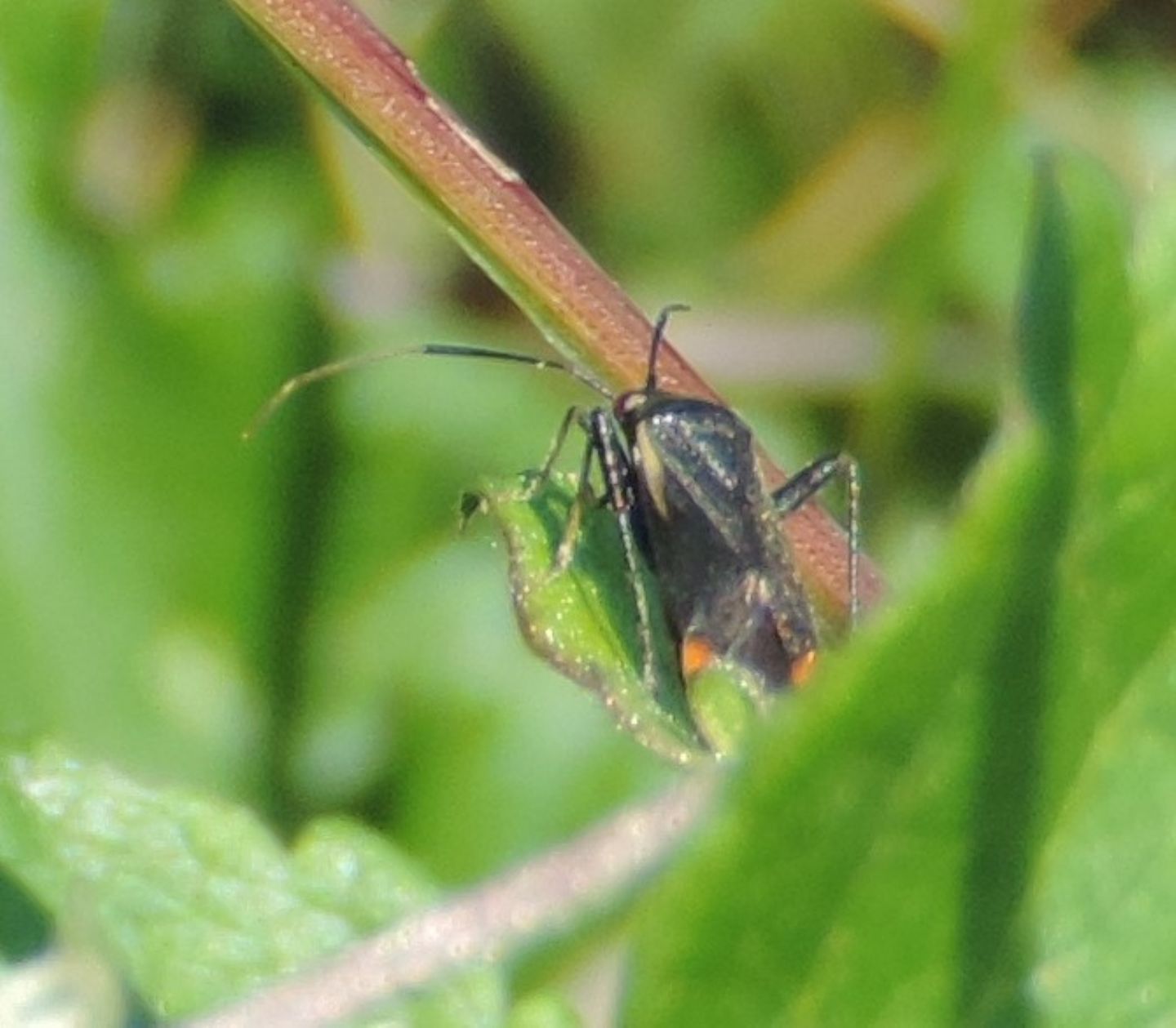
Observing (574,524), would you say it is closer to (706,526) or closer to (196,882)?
(706,526)

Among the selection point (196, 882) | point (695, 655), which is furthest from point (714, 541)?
point (196, 882)

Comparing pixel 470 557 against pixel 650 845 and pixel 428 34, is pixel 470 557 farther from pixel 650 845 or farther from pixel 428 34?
pixel 650 845

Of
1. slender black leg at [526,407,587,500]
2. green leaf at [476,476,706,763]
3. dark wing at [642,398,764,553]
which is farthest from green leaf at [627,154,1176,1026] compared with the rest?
dark wing at [642,398,764,553]

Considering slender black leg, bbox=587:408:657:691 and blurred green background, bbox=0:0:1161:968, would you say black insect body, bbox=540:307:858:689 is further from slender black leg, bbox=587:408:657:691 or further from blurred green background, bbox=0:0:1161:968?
blurred green background, bbox=0:0:1161:968

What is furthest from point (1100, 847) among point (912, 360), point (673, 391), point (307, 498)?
point (307, 498)

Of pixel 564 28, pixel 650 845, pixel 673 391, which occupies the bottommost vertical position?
pixel 650 845

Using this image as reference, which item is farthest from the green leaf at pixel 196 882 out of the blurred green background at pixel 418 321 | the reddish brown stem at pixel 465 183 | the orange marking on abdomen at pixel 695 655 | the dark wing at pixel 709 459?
the blurred green background at pixel 418 321
